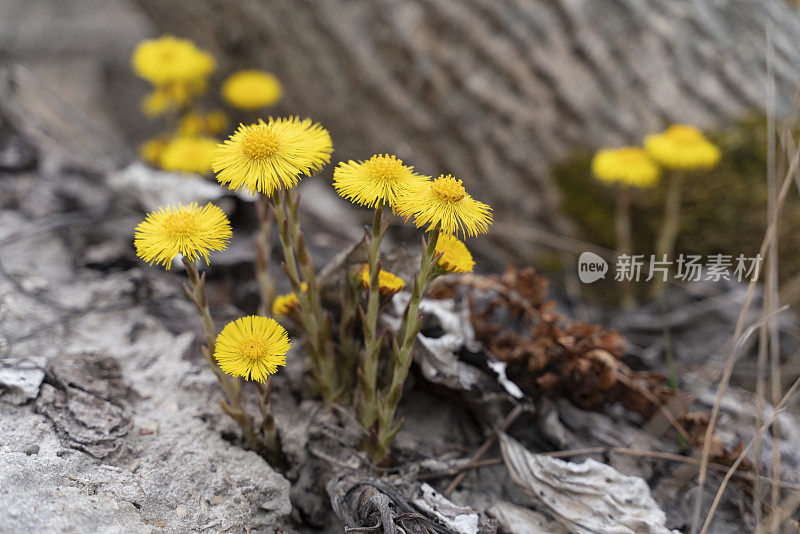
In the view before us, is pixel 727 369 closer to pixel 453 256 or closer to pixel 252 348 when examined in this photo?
pixel 453 256

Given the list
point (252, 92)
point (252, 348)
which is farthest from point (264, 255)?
point (252, 92)

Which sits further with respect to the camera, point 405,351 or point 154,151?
point 154,151

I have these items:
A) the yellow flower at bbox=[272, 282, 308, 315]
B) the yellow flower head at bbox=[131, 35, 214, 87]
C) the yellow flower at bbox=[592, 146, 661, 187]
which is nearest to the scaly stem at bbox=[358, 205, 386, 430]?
the yellow flower at bbox=[272, 282, 308, 315]

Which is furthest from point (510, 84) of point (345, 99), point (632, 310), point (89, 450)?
point (89, 450)

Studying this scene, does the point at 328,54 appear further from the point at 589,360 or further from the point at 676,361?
the point at 676,361

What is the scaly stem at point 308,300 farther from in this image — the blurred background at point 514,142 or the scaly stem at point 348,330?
the blurred background at point 514,142

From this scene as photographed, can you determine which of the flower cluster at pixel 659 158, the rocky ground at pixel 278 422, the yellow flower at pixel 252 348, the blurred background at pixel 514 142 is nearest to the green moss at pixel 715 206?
the blurred background at pixel 514 142
